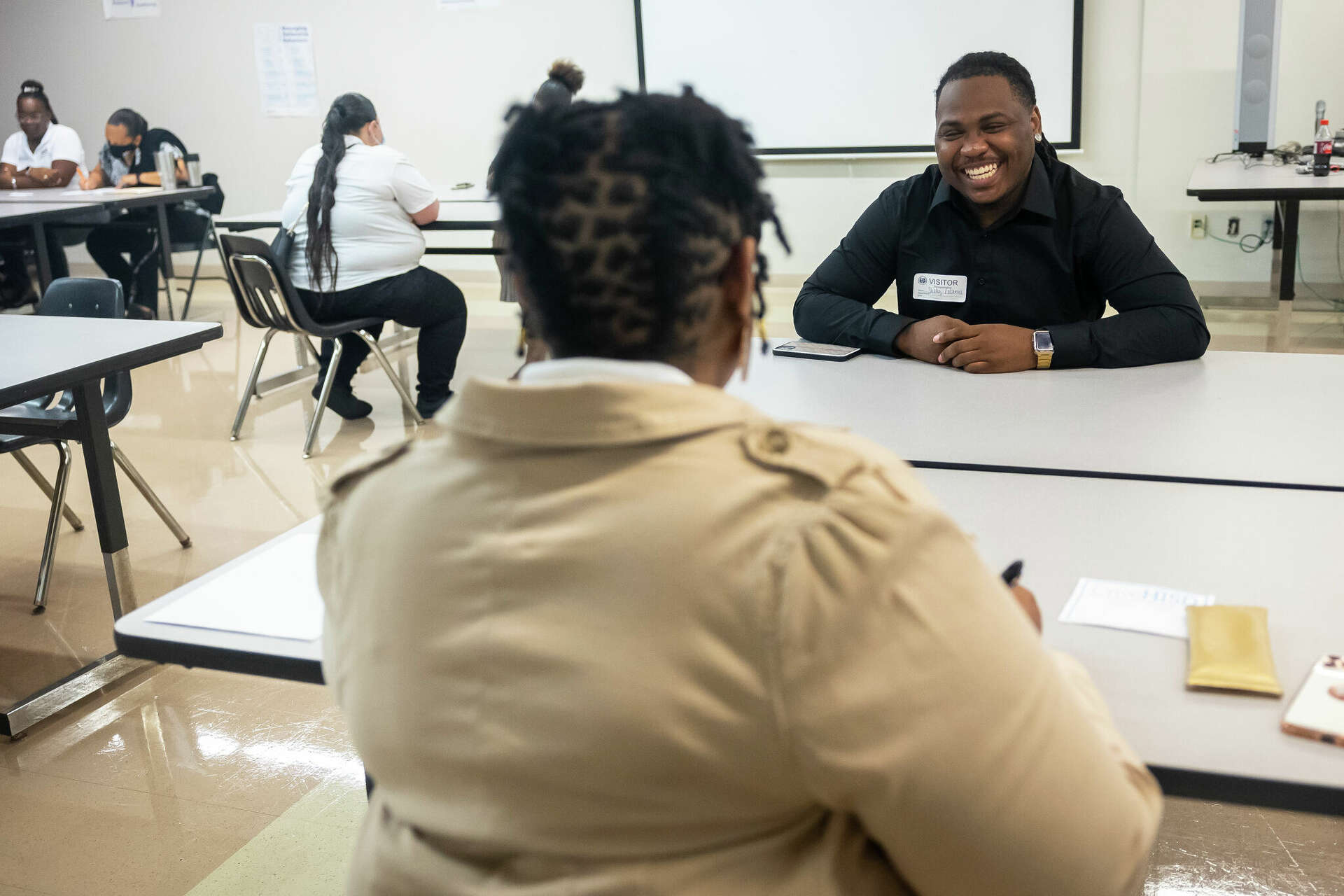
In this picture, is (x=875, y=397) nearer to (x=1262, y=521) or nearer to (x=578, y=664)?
(x=1262, y=521)

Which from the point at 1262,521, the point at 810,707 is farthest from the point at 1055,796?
the point at 1262,521

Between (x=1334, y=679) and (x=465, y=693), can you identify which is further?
(x=1334, y=679)

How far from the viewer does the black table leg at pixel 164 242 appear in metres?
6.32

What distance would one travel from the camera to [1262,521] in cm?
139

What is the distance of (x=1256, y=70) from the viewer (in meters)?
5.21

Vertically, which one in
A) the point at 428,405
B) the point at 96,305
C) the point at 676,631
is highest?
the point at 676,631

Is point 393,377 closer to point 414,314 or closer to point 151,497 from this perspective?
point 414,314

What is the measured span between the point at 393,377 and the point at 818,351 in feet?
8.20

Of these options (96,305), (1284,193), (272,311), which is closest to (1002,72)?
(1284,193)

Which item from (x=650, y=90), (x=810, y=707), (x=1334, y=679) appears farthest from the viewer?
(x=1334, y=679)

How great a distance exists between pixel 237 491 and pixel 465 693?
3.39 m

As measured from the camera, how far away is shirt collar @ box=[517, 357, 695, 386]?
73 centimetres

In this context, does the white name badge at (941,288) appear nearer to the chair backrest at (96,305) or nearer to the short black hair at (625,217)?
the short black hair at (625,217)

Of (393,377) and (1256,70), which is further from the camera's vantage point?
(1256,70)
